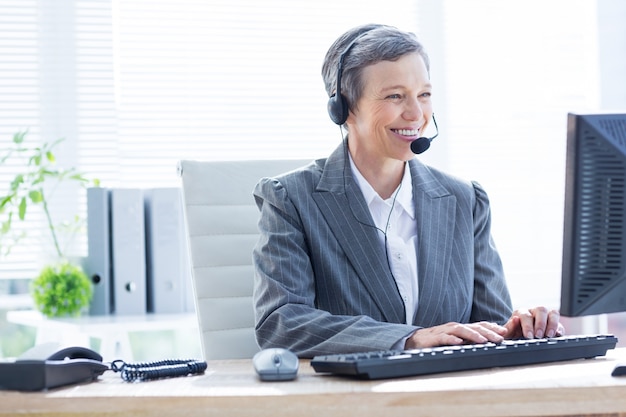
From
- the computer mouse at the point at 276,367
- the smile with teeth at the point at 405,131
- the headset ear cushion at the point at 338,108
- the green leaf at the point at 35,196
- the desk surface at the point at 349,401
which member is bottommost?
the desk surface at the point at 349,401

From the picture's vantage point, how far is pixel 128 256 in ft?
7.97

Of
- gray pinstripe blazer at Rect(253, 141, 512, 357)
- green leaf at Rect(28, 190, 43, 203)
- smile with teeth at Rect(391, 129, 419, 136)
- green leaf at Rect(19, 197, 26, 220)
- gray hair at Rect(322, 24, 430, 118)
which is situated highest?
gray hair at Rect(322, 24, 430, 118)

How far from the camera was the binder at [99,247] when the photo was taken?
8.00ft

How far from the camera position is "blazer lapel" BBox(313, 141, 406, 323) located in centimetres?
156

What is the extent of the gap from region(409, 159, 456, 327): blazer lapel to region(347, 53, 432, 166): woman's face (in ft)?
0.32

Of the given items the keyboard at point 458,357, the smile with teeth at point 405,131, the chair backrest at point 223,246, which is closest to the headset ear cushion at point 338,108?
the smile with teeth at point 405,131

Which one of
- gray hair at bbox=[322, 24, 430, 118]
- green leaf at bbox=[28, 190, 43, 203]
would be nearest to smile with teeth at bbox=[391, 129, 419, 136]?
gray hair at bbox=[322, 24, 430, 118]

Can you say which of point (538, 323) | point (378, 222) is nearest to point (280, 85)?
point (378, 222)

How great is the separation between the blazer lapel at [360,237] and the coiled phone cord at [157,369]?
53 cm

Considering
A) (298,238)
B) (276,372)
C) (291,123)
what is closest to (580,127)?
(276,372)

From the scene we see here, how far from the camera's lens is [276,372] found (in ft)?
3.28

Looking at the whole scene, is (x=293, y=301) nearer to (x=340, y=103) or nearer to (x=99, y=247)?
(x=340, y=103)

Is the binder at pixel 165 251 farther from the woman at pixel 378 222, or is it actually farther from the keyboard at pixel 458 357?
the keyboard at pixel 458 357

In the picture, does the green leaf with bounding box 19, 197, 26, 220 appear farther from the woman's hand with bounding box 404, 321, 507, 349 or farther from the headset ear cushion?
the woman's hand with bounding box 404, 321, 507, 349
